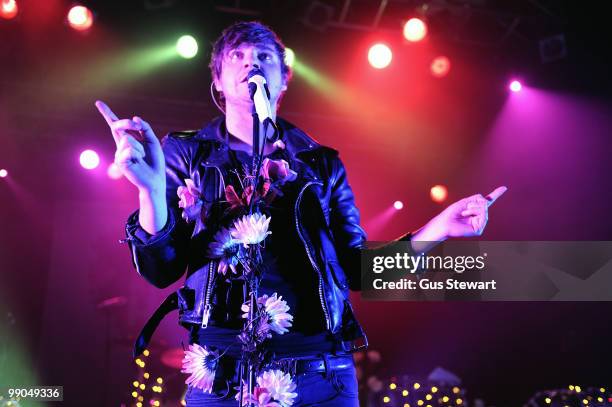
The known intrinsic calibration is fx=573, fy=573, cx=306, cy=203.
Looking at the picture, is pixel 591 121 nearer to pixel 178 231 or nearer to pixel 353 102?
pixel 353 102

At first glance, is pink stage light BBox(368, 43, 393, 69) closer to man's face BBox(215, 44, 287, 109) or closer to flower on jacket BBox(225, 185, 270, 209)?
man's face BBox(215, 44, 287, 109)

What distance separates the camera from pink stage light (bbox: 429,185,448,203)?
Answer: 8719 millimetres

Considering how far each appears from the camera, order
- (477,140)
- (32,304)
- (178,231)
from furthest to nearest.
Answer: (477,140), (32,304), (178,231)

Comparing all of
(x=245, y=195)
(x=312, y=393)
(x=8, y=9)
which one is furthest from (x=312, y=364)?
(x=8, y=9)

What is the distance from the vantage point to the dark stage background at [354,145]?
6547 millimetres

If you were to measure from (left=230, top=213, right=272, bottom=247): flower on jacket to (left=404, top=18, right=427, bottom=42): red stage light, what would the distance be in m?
6.01

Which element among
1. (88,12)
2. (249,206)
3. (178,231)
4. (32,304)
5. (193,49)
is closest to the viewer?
(249,206)

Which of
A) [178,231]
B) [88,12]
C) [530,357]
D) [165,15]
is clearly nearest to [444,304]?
[530,357]

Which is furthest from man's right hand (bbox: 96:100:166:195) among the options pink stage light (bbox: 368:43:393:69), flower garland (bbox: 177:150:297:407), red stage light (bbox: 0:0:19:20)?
pink stage light (bbox: 368:43:393:69)

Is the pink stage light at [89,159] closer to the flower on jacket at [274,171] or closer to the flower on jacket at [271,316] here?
the flower on jacket at [274,171]

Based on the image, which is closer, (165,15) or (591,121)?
(165,15)

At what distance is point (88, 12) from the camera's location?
609 cm

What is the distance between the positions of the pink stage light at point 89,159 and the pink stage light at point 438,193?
486 centimetres

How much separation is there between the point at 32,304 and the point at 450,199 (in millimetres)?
5969
